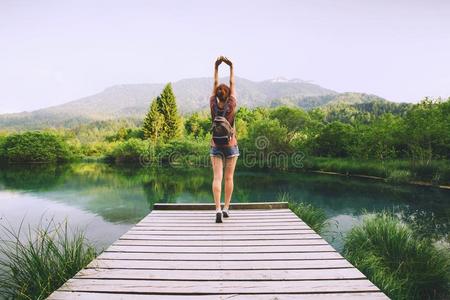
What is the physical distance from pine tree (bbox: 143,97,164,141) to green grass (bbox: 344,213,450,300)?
129ft

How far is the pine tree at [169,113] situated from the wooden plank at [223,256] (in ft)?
133

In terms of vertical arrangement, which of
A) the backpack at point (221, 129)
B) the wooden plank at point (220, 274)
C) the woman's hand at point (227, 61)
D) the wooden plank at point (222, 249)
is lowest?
the wooden plank at point (222, 249)

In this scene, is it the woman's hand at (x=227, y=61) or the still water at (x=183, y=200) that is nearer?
the woman's hand at (x=227, y=61)

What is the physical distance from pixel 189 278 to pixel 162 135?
40.5 meters

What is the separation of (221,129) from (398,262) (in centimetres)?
260

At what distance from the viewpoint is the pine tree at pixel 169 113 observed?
4266 cm

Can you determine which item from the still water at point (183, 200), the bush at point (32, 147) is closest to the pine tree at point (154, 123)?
the bush at point (32, 147)

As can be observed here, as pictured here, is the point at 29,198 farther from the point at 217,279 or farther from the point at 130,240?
the point at 217,279

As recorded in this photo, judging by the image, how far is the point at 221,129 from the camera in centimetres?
338

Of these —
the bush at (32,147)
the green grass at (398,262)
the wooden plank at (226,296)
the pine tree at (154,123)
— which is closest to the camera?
the wooden plank at (226,296)

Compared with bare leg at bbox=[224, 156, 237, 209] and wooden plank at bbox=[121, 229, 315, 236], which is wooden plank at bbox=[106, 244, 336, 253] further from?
bare leg at bbox=[224, 156, 237, 209]

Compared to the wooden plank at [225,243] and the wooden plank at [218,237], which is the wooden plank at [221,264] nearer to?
the wooden plank at [225,243]

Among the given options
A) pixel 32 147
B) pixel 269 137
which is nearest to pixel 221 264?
pixel 269 137

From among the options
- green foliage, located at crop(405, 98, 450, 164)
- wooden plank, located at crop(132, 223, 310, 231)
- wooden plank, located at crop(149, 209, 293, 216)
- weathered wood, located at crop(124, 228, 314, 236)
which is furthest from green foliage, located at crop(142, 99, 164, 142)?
weathered wood, located at crop(124, 228, 314, 236)
